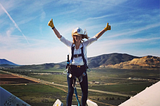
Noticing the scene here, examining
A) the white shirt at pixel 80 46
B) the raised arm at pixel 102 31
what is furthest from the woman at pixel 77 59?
the raised arm at pixel 102 31

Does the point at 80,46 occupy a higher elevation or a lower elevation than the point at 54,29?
lower

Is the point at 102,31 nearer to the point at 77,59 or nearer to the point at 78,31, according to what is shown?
the point at 78,31

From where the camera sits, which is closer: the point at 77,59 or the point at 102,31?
the point at 77,59

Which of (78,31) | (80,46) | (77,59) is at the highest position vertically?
(78,31)

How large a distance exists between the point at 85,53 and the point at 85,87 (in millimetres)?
781

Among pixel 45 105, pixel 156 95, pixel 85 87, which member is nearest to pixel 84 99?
pixel 85 87

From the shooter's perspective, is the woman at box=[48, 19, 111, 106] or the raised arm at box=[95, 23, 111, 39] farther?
the raised arm at box=[95, 23, 111, 39]

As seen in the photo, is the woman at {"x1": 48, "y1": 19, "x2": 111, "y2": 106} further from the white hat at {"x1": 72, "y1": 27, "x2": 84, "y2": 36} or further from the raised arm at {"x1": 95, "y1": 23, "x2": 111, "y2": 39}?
the raised arm at {"x1": 95, "y1": 23, "x2": 111, "y2": 39}

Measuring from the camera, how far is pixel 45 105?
9.25 meters

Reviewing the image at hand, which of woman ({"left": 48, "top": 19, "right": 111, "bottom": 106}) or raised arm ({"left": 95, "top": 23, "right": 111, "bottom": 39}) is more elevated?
raised arm ({"left": 95, "top": 23, "right": 111, "bottom": 39})

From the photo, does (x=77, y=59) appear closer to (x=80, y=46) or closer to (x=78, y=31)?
(x=80, y=46)

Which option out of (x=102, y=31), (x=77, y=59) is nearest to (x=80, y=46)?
(x=77, y=59)

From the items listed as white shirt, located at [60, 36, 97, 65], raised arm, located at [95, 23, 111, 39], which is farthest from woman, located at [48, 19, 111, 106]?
raised arm, located at [95, 23, 111, 39]

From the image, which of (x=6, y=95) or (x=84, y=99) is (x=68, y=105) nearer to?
(x=84, y=99)
